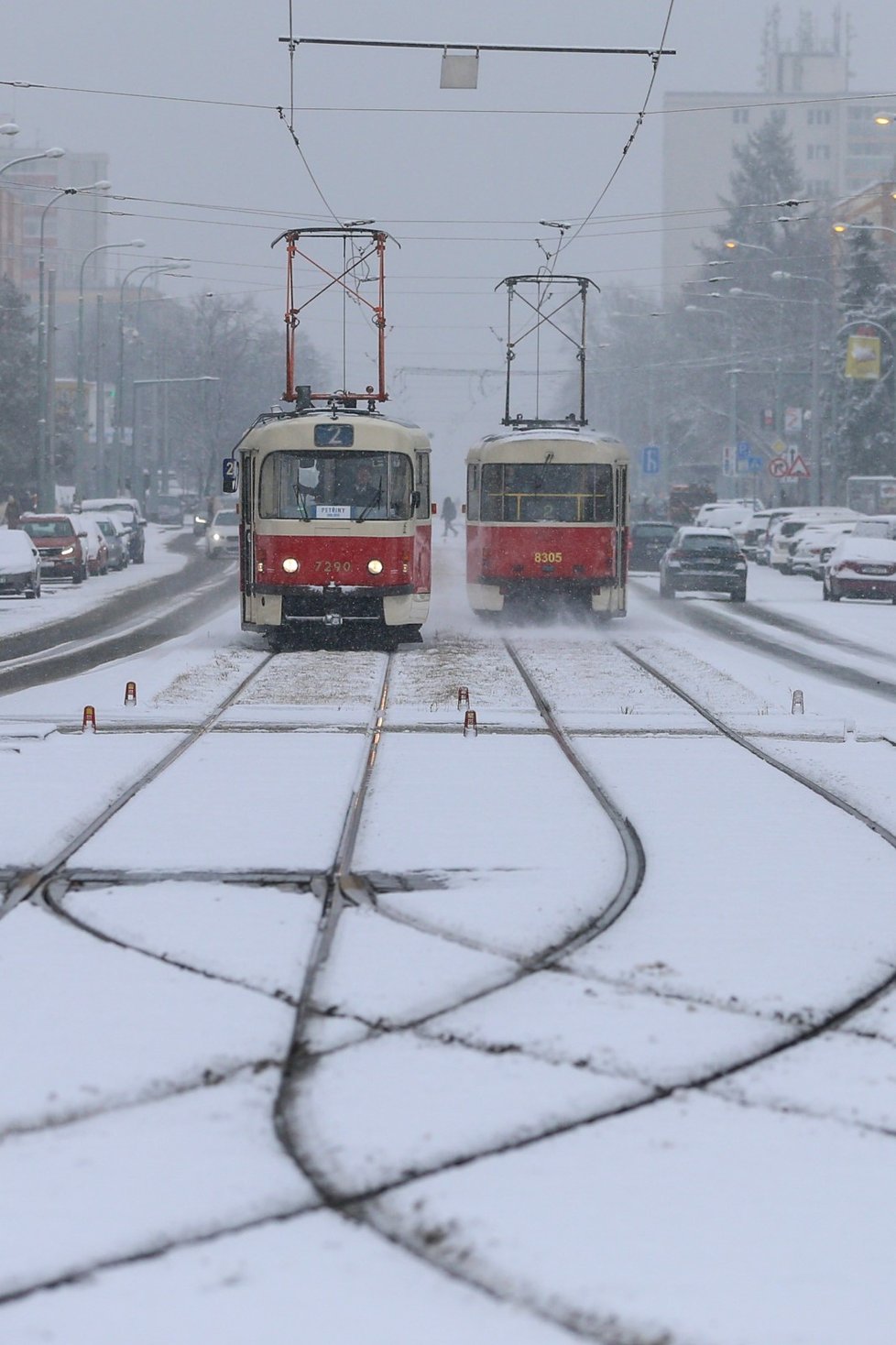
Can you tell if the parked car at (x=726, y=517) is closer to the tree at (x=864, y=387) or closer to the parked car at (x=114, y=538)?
the tree at (x=864, y=387)

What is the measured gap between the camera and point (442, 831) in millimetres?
11602

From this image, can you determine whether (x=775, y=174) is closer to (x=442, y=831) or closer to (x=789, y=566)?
(x=789, y=566)

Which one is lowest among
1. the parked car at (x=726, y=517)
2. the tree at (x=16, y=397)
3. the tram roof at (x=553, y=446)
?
the parked car at (x=726, y=517)

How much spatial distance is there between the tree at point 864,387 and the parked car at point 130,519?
1095 inches

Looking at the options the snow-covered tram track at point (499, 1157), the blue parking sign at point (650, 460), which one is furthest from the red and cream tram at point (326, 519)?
the blue parking sign at point (650, 460)

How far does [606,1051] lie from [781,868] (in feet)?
12.4

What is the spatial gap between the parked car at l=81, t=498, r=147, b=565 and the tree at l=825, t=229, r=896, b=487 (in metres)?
27.8

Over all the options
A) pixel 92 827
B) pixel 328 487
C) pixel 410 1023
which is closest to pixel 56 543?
pixel 328 487

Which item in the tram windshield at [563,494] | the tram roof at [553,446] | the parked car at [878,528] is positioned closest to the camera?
the tram roof at [553,446]

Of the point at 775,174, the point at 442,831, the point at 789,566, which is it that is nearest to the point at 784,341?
→ the point at 775,174

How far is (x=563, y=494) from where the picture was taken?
A: 3139cm

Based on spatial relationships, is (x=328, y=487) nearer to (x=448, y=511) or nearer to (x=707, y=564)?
(x=707, y=564)

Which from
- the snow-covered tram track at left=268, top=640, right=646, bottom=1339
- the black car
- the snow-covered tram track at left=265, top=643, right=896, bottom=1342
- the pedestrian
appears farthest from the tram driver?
the pedestrian

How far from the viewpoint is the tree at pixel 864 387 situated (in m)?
82.3
